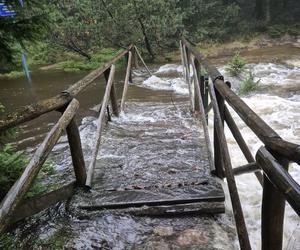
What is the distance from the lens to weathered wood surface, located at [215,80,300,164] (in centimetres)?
175

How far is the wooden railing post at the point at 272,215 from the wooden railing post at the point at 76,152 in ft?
7.27

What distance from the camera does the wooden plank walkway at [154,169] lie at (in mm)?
3447

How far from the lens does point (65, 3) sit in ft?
59.8

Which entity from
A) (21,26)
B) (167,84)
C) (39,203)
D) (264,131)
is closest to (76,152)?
(39,203)

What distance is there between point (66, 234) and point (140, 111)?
4699 millimetres

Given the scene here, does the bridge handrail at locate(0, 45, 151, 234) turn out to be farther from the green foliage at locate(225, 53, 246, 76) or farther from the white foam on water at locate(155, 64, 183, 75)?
the white foam on water at locate(155, 64, 183, 75)

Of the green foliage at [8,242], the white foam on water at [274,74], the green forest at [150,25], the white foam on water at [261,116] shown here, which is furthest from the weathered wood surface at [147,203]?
the white foam on water at [274,74]

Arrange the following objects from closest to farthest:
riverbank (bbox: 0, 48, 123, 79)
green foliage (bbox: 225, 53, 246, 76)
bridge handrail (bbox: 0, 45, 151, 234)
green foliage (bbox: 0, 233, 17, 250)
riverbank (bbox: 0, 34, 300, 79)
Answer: bridge handrail (bbox: 0, 45, 151, 234)
green foliage (bbox: 0, 233, 17, 250)
green foliage (bbox: 225, 53, 246, 76)
riverbank (bbox: 0, 48, 123, 79)
riverbank (bbox: 0, 34, 300, 79)

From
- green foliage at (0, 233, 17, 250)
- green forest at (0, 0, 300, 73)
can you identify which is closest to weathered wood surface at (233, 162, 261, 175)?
green foliage at (0, 233, 17, 250)

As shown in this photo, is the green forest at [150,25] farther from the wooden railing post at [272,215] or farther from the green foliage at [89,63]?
the wooden railing post at [272,215]

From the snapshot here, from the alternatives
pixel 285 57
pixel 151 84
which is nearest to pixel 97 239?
pixel 151 84

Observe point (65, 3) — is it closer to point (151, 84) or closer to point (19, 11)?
point (151, 84)

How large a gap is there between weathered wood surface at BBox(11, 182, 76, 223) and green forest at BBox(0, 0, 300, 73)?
24.7ft

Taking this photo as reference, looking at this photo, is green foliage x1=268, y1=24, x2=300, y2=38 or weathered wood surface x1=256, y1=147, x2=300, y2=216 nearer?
weathered wood surface x1=256, y1=147, x2=300, y2=216
